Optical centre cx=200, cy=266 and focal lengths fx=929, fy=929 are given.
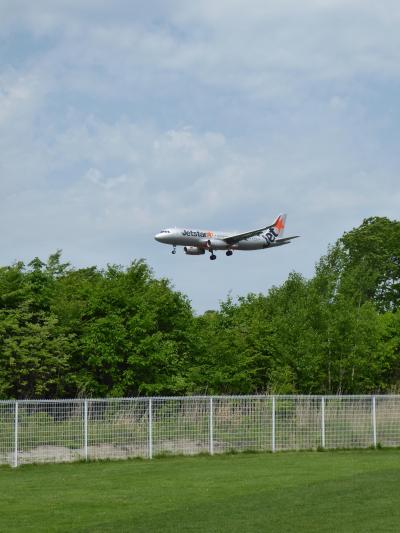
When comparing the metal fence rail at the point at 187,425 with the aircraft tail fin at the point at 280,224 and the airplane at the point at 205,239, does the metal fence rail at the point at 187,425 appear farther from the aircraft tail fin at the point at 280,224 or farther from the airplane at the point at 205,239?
the aircraft tail fin at the point at 280,224

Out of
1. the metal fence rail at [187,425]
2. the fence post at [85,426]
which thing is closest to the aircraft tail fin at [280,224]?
the metal fence rail at [187,425]

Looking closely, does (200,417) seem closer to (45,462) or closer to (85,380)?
(45,462)

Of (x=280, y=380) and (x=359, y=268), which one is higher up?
(x=359, y=268)

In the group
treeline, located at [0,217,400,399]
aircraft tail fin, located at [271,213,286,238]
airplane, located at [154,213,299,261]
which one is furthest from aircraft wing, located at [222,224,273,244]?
aircraft tail fin, located at [271,213,286,238]

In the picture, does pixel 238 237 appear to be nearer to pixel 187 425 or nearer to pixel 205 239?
pixel 205 239

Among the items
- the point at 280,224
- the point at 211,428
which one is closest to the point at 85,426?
the point at 211,428

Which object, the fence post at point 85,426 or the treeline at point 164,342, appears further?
the treeline at point 164,342

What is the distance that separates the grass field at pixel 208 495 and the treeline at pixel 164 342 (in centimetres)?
→ 1203

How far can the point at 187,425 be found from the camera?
896 inches

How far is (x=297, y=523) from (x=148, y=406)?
11.2 m

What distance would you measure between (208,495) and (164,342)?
20692 millimetres

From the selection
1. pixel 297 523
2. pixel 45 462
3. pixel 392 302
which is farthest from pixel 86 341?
pixel 392 302

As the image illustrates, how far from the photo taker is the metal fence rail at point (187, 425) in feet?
68.0

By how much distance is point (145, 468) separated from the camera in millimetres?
19766
